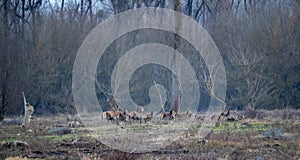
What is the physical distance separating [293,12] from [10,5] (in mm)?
23877

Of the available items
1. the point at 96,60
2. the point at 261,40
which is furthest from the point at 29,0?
the point at 261,40

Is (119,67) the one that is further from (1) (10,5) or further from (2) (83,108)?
(1) (10,5)

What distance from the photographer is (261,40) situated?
33.2m

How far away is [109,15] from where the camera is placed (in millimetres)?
42531

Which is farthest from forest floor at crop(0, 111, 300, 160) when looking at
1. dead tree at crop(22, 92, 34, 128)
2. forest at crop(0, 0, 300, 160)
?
forest at crop(0, 0, 300, 160)

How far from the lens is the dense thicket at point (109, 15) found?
98.8 feet

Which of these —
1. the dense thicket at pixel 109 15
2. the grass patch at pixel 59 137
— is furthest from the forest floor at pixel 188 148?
the dense thicket at pixel 109 15

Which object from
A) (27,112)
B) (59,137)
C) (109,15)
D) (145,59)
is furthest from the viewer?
(109,15)

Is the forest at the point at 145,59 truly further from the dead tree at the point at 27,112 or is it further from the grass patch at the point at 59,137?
the grass patch at the point at 59,137

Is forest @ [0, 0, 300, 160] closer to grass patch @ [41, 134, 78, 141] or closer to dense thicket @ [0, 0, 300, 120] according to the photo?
dense thicket @ [0, 0, 300, 120]

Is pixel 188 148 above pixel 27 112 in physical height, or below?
below

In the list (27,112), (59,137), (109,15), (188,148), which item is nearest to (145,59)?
(109,15)

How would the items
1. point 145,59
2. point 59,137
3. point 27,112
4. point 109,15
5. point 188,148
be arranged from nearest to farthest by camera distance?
point 188,148 < point 59,137 < point 27,112 < point 145,59 < point 109,15

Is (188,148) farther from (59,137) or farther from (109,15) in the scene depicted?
(109,15)
